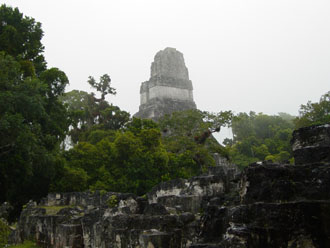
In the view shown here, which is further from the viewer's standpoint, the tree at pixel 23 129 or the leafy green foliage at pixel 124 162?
the leafy green foliage at pixel 124 162

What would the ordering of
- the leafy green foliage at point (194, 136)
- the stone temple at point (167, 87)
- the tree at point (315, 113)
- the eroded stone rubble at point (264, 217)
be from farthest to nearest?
1. the stone temple at point (167, 87)
2. the tree at point (315, 113)
3. the leafy green foliage at point (194, 136)
4. the eroded stone rubble at point (264, 217)

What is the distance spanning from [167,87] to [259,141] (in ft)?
38.8

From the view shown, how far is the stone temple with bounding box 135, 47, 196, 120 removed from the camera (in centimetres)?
3622

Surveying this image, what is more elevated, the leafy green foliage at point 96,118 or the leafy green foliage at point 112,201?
the leafy green foliage at point 96,118

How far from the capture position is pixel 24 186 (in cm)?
1589

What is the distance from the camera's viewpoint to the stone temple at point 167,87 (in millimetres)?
36219

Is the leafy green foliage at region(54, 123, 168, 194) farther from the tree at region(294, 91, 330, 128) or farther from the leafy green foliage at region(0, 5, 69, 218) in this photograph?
the tree at region(294, 91, 330, 128)

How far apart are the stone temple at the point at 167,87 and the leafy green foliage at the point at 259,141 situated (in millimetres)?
6774

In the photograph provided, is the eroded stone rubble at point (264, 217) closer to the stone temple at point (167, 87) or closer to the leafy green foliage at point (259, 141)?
the leafy green foliage at point (259, 141)

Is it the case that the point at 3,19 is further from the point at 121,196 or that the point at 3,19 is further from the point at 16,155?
the point at 121,196

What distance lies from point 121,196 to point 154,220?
5398 millimetres

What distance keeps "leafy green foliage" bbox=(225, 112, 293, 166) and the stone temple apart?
677 centimetres

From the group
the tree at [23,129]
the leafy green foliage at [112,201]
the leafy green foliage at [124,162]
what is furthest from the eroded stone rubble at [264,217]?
the leafy green foliage at [124,162]

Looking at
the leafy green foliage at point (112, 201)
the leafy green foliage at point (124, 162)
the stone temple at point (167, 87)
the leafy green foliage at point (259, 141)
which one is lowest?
the leafy green foliage at point (112, 201)
